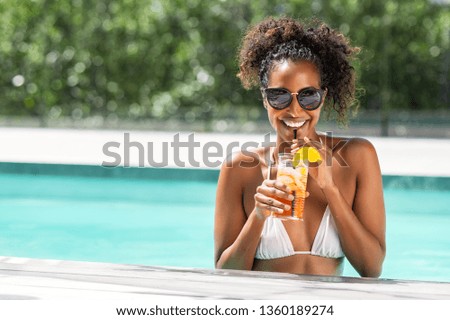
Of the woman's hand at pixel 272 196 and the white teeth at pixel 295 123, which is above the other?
the white teeth at pixel 295 123

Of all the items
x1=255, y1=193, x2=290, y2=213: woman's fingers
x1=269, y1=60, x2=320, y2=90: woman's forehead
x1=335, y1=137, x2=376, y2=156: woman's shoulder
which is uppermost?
x1=269, y1=60, x2=320, y2=90: woman's forehead

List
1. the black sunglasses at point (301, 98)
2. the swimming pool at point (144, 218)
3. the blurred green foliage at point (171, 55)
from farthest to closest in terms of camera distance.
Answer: the blurred green foliage at point (171, 55), the swimming pool at point (144, 218), the black sunglasses at point (301, 98)

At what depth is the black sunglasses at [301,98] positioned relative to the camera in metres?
2.97

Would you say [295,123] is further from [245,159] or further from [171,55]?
[171,55]

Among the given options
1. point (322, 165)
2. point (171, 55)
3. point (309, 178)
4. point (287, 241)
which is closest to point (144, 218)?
point (309, 178)

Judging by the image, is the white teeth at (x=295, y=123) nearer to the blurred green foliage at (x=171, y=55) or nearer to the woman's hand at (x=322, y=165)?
the woman's hand at (x=322, y=165)

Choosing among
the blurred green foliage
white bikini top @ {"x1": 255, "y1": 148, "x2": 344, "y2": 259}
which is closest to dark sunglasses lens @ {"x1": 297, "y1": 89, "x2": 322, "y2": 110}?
white bikini top @ {"x1": 255, "y1": 148, "x2": 344, "y2": 259}

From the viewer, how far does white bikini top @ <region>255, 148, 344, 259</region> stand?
304 centimetres

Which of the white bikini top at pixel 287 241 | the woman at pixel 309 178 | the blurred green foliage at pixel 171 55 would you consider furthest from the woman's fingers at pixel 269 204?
the blurred green foliage at pixel 171 55

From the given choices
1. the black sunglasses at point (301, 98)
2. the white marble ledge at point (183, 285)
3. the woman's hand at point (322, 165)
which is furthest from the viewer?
the black sunglasses at point (301, 98)

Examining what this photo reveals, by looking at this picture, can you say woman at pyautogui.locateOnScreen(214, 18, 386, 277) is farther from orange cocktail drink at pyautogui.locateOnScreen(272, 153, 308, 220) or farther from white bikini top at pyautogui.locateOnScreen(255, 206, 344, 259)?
orange cocktail drink at pyautogui.locateOnScreen(272, 153, 308, 220)

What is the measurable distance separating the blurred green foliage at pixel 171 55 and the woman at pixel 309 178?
10.8m

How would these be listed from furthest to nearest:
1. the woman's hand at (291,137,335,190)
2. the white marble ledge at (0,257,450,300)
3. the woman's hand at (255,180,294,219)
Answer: the woman's hand at (291,137,335,190), the woman's hand at (255,180,294,219), the white marble ledge at (0,257,450,300)

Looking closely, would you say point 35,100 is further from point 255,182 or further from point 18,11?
point 255,182
